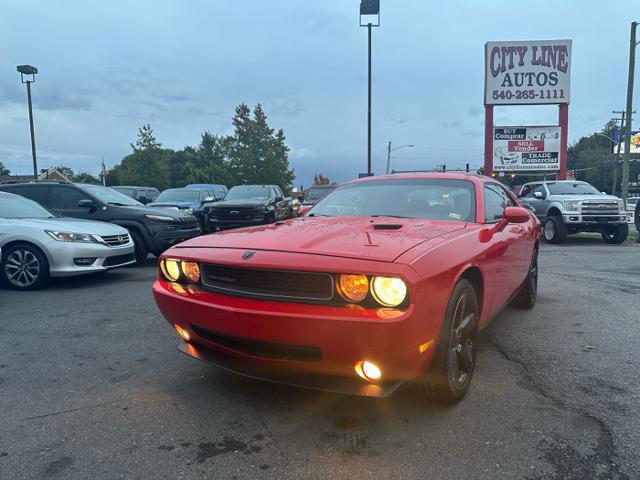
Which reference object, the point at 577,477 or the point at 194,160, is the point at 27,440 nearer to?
the point at 577,477

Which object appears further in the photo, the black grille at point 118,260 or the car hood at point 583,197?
the car hood at point 583,197

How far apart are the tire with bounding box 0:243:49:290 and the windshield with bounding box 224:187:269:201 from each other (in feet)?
25.6

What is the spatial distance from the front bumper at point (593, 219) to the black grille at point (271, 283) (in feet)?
37.6

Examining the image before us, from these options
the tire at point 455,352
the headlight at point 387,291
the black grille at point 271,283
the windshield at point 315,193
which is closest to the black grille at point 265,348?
the black grille at point 271,283

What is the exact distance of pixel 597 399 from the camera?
2.88 meters

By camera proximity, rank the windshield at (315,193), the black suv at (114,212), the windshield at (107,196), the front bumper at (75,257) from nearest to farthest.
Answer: the front bumper at (75,257) < the black suv at (114,212) < the windshield at (107,196) < the windshield at (315,193)

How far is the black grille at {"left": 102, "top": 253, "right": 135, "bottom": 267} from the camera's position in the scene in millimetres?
6633

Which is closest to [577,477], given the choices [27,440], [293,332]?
[293,332]

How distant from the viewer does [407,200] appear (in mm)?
3830

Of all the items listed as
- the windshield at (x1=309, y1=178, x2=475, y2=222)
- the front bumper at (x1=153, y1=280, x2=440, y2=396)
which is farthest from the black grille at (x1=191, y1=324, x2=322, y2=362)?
the windshield at (x1=309, y1=178, x2=475, y2=222)

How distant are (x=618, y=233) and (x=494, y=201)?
33.7 feet

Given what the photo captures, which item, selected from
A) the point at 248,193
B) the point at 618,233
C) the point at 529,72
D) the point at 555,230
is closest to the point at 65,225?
the point at 248,193

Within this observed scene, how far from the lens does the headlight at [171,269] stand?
294 centimetres

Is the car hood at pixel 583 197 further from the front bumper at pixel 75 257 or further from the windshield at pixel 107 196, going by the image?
the front bumper at pixel 75 257
